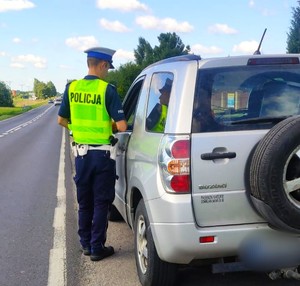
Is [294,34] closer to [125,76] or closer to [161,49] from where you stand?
[125,76]

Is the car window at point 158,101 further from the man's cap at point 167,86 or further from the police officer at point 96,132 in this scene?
the police officer at point 96,132

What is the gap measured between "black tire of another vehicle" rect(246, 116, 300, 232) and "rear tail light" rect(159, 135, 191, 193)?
0.42 metres

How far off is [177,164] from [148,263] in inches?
34.8

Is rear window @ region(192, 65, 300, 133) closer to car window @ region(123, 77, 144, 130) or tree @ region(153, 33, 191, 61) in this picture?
car window @ region(123, 77, 144, 130)

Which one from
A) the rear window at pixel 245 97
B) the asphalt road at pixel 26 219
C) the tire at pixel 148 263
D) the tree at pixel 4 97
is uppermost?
the rear window at pixel 245 97

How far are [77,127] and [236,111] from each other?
165 cm

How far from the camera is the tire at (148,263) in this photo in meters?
3.44

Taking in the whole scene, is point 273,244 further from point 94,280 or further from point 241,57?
point 94,280

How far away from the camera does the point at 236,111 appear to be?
3.26m

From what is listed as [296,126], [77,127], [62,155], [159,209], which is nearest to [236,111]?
[296,126]

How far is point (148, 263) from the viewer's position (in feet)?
11.5

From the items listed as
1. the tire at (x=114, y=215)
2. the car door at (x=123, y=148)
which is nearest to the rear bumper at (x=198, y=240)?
the car door at (x=123, y=148)

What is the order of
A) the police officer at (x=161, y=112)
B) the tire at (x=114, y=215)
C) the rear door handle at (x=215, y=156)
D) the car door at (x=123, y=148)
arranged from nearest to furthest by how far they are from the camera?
the rear door handle at (x=215, y=156), the police officer at (x=161, y=112), the car door at (x=123, y=148), the tire at (x=114, y=215)

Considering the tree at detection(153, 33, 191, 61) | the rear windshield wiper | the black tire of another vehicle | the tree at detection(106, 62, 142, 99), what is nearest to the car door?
the rear windshield wiper
